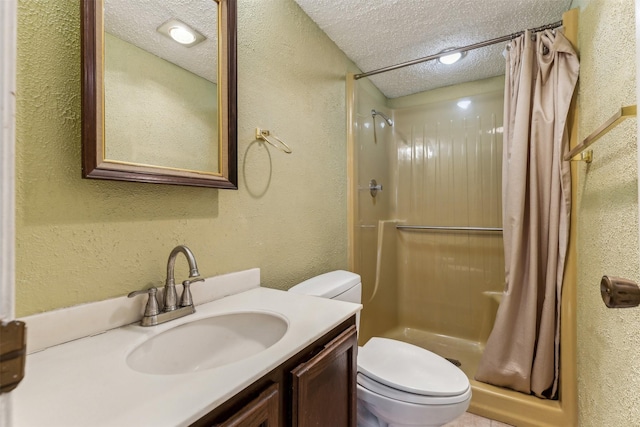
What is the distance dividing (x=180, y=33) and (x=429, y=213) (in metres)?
2.21

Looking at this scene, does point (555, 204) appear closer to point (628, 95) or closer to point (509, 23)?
point (628, 95)

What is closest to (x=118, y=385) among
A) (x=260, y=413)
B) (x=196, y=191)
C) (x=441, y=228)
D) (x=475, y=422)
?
(x=260, y=413)

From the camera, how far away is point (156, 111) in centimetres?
90

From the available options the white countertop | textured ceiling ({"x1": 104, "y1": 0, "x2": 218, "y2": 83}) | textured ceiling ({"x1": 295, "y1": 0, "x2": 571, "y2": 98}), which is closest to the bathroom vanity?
the white countertop

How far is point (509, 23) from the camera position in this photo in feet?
5.46

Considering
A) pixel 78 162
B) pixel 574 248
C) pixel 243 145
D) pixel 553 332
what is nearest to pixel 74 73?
pixel 78 162

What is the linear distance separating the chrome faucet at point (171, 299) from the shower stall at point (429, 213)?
1.22 metres

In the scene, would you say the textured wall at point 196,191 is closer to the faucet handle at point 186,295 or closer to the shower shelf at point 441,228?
the faucet handle at point 186,295

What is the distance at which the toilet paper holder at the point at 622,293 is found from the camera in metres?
0.53

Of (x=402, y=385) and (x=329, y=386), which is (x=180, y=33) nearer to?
(x=329, y=386)

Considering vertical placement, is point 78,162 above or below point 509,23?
below

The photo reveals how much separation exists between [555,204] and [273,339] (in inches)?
60.1

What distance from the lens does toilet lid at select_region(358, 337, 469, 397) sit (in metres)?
1.13

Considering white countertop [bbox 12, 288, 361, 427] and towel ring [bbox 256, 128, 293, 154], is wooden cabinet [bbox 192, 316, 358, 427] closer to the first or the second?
white countertop [bbox 12, 288, 361, 427]
